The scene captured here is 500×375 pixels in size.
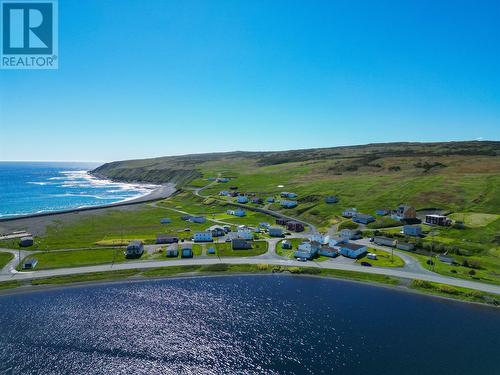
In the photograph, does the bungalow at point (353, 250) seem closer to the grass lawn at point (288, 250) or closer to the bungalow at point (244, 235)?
the grass lawn at point (288, 250)

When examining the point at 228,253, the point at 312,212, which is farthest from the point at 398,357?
the point at 312,212

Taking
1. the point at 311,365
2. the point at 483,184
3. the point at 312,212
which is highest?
the point at 483,184

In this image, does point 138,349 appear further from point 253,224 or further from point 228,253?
point 253,224

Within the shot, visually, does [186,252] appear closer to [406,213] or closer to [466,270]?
[466,270]

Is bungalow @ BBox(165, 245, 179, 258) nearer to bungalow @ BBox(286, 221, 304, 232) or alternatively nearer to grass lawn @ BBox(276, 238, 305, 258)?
grass lawn @ BBox(276, 238, 305, 258)

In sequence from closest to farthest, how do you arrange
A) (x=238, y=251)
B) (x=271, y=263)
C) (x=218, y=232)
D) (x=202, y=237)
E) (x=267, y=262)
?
(x=271, y=263)
(x=267, y=262)
(x=238, y=251)
(x=202, y=237)
(x=218, y=232)

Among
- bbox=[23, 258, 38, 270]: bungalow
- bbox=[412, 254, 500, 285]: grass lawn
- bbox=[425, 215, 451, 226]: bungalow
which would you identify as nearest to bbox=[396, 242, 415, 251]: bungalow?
bbox=[412, 254, 500, 285]: grass lawn

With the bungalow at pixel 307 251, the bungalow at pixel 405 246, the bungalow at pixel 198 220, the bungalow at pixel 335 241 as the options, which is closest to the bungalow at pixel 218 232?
the bungalow at pixel 198 220

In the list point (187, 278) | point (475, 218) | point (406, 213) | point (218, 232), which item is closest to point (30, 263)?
point (187, 278)
